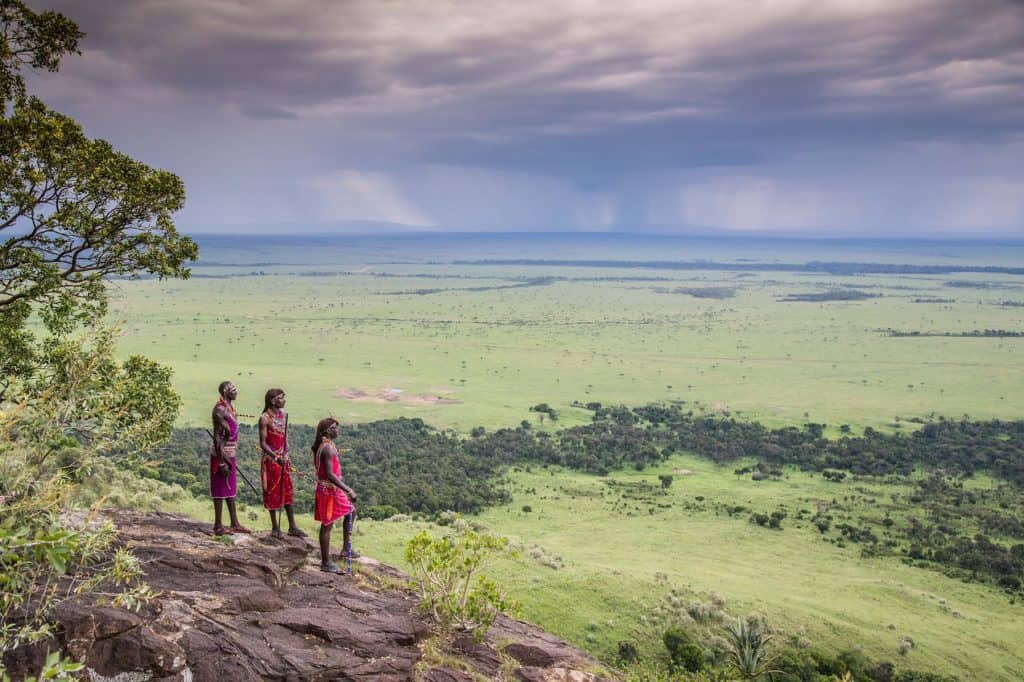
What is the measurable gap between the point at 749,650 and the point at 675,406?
52.5 metres

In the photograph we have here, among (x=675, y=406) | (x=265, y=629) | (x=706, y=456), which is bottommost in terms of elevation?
(x=706, y=456)

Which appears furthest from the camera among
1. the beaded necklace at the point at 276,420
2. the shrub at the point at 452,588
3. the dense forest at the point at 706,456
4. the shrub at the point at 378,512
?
the dense forest at the point at 706,456

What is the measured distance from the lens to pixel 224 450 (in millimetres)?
11594

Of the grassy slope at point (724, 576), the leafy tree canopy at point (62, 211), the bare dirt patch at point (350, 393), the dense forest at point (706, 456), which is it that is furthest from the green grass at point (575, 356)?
the leafy tree canopy at point (62, 211)

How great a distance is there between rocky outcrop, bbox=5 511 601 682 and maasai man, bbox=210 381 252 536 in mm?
627

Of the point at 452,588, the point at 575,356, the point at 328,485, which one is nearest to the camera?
the point at 328,485

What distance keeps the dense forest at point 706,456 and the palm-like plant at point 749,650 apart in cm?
1717

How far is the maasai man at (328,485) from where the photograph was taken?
1113 cm

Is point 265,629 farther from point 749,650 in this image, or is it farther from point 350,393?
point 350,393

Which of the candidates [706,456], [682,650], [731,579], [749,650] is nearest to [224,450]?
[749,650]

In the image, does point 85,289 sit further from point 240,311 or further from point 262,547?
point 240,311

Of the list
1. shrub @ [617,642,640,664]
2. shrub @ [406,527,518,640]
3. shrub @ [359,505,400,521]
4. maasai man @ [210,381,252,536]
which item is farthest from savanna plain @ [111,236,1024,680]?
shrub @ [406,527,518,640]

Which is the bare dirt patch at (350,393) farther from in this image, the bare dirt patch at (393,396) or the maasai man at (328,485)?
the maasai man at (328,485)

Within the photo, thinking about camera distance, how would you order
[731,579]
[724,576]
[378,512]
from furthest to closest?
[378,512], [724,576], [731,579]
